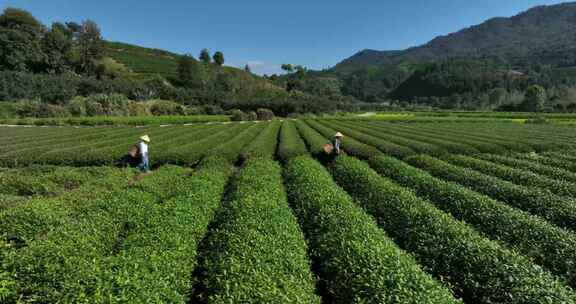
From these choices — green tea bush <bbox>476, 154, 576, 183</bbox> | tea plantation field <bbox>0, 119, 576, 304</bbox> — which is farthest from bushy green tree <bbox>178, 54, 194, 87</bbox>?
green tea bush <bbox>476, 154, 576, 183</bbox>

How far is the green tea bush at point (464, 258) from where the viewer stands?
5.10 meters

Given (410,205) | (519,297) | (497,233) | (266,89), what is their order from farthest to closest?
(266,89) → (410,205) → (497,233) → (519,297)

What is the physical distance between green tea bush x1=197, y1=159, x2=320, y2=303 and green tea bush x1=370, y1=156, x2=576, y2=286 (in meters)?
5.23

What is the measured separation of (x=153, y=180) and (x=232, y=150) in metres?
7.68

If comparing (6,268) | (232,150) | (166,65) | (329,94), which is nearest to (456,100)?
(329,94)

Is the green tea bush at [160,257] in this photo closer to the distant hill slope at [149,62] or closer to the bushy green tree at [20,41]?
the bushy green tree at [20,41]

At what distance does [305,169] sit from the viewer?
44.7 feet

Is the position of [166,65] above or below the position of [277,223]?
above

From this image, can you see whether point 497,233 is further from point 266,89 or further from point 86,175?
point 266,89

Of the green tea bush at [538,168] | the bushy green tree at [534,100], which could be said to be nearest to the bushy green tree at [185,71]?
the green tea bush at [538,168]

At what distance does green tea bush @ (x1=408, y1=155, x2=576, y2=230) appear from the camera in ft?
28.9

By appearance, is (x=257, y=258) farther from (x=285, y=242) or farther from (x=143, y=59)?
(x=143, y=59)

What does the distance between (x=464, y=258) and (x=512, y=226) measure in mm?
2704

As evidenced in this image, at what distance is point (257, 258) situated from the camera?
5.50 m
